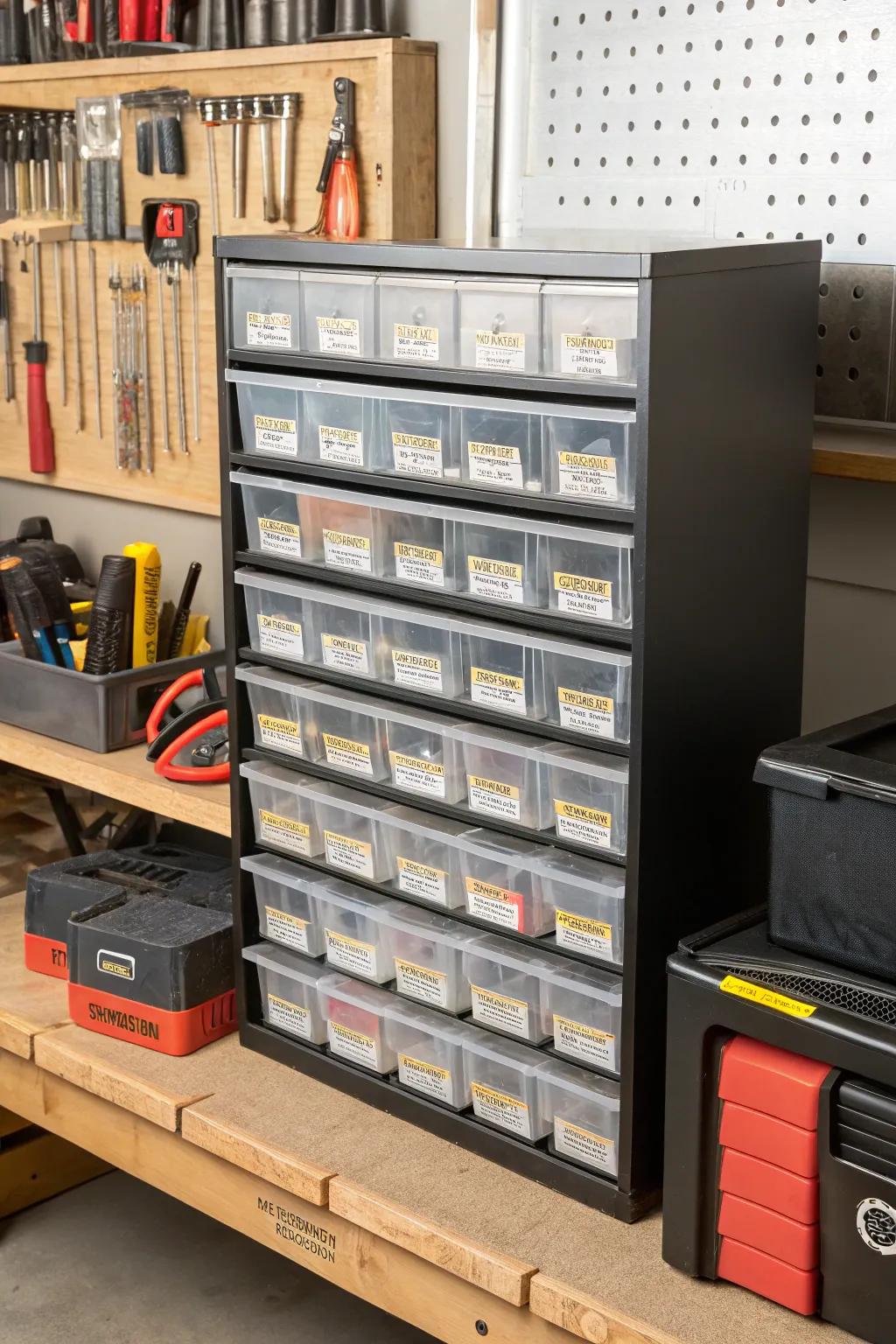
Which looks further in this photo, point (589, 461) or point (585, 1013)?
point (585, 1013)

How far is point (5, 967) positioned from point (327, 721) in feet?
2.45

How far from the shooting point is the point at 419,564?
4.78 ft

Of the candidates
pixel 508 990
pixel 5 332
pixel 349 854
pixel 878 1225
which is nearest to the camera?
pixel 878 1225

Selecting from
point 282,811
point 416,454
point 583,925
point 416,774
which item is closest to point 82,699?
point 282,811

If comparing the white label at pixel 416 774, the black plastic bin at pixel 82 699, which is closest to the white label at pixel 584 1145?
the white label at pixel 416 774

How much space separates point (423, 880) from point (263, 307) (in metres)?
0.61

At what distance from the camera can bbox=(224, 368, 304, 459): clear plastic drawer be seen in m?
1.52

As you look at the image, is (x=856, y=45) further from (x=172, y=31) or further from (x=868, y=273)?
(x=172, y=31)

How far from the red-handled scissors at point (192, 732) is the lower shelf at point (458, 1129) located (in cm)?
35

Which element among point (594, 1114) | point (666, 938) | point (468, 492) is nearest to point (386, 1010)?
point (594, 1114)

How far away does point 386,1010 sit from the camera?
63.2 inches

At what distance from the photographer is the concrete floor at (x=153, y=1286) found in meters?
2.01

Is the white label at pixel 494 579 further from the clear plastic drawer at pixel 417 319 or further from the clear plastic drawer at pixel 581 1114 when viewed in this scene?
the clear plastic drawer at pixel 581 1114

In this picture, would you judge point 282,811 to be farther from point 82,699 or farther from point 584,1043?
point 82,699
